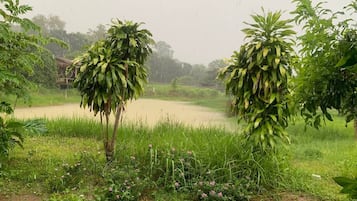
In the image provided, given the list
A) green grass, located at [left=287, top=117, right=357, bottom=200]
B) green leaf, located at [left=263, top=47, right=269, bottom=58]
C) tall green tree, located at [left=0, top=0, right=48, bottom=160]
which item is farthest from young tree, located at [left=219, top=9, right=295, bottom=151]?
tall green tree, located at [left=0, top=0, right=48, bottom=160]

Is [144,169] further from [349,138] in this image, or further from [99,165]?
[349,138]

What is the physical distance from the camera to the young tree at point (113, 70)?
9.89 feet

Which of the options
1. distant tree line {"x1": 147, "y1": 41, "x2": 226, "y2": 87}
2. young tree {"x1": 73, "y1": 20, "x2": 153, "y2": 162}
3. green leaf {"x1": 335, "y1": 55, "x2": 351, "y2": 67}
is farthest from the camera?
distant tree line {"x1": 147, "y1": 41, "x2": 226, "y2": 87}

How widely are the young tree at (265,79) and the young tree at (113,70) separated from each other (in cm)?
95

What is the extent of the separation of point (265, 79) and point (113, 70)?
1340mm

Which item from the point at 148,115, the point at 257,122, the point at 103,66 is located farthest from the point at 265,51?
the point at 148,115

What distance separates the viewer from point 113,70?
298 cm

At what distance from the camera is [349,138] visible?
5996mm

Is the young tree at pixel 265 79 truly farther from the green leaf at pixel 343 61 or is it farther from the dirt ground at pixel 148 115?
the green leaf at pixel 343 61

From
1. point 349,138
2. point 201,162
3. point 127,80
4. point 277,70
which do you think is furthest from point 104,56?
point 349,138

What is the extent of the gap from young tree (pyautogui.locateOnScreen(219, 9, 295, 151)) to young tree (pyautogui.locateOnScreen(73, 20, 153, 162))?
95 centimetres

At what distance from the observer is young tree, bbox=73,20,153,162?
3014mm

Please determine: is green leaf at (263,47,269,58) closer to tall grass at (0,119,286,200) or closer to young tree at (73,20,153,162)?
tall grass at (0,119,286,200)

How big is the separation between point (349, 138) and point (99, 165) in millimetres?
4841
